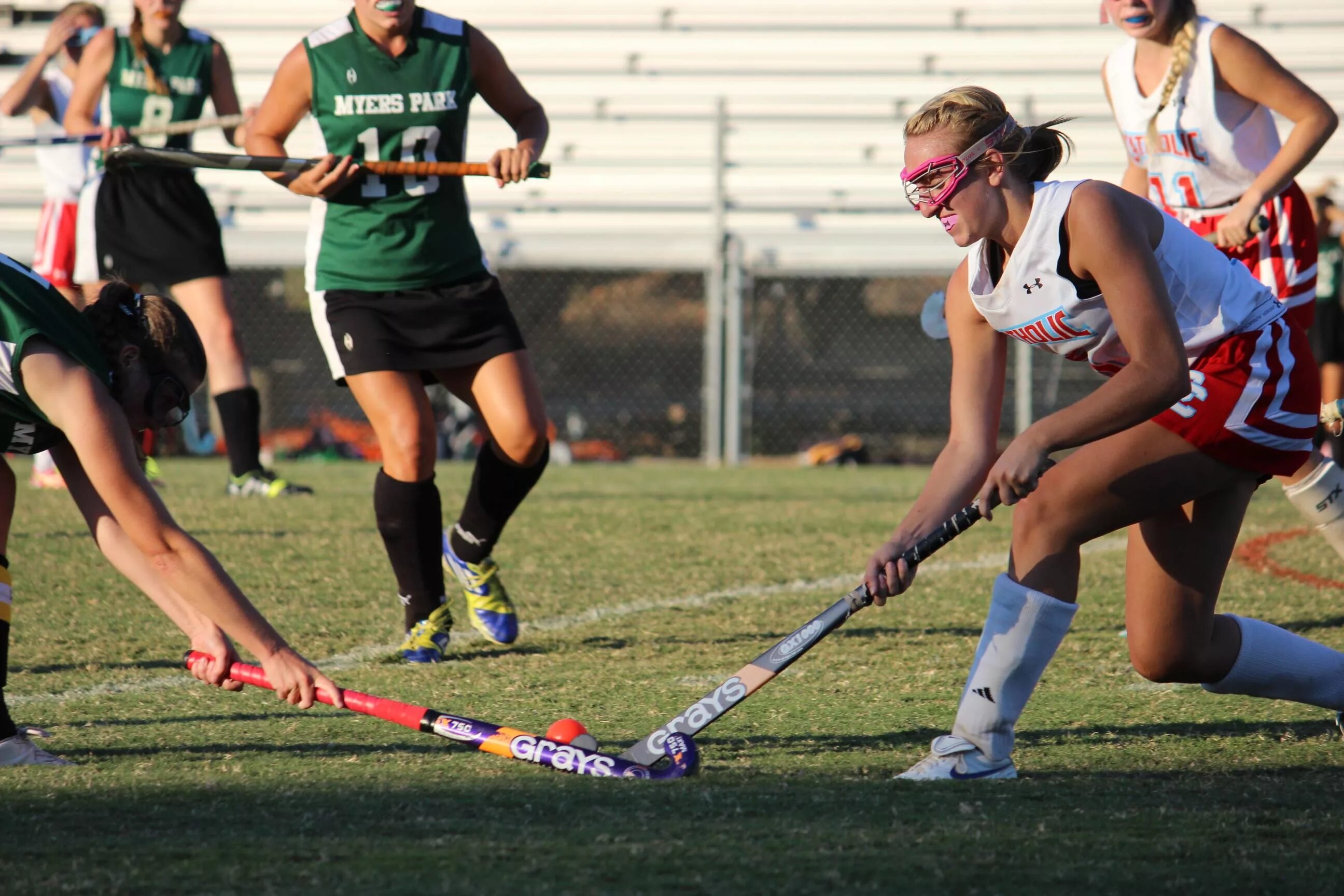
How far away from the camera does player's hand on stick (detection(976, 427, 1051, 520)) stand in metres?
2.62

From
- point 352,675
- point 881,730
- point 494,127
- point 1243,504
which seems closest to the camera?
point 1243,504

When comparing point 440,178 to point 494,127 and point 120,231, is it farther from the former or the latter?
point 494,127

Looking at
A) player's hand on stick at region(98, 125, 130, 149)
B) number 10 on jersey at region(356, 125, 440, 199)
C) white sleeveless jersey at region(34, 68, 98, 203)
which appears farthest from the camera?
white sleeveless jersey at region(34, 68, 98, 203)

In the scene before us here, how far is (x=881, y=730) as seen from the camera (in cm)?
324

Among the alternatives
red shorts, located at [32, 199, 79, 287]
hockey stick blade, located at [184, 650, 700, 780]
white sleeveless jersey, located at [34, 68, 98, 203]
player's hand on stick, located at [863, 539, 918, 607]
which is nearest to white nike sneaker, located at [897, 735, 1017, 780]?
player's hand on stick, located at [863, 539, 918, 607]

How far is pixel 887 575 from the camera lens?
2840 millimetres

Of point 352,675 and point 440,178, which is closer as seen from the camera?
point 352,675

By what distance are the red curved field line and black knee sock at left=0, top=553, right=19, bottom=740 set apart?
408cm

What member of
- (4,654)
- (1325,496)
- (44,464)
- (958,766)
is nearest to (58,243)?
(44,464)

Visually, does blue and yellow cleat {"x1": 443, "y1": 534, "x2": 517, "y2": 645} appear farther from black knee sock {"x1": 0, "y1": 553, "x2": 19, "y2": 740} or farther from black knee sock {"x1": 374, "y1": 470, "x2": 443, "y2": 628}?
black knee sock {"x1": 0, "y1": 553, "x2": 19, "y2": 740}

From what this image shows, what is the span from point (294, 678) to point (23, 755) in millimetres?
628

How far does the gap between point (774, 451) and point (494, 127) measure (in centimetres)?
455

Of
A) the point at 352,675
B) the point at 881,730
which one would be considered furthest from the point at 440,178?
the point at 881,730

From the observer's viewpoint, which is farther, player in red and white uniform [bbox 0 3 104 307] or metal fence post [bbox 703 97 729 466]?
metal fence post [bbox 703 97 729 466]
